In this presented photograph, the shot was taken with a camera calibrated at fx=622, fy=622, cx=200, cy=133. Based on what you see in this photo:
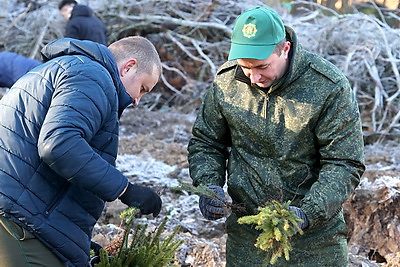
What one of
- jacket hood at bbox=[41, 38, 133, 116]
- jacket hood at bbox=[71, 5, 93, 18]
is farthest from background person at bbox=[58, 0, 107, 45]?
jacket hood at bbox=[41, 38, 133, 116]

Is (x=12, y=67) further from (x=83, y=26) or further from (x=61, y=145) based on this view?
(x=61, y=145)

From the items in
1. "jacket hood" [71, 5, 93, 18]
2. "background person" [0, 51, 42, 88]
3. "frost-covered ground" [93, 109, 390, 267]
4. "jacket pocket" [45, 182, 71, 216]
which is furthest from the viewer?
"jacket hood" [71, 5, 93, 18]

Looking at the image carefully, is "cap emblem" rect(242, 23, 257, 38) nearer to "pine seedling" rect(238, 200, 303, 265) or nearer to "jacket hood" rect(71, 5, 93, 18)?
"pine seedling" rect(238, 200, 303, 265)

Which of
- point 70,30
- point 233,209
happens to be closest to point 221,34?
point 70,30

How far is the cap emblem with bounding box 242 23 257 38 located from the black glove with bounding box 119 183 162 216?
91cm

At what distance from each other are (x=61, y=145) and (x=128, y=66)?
67 cm

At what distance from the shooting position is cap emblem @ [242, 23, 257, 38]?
307 cm

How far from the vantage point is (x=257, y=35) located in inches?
120

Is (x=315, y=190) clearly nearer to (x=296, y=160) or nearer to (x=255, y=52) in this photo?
(x=296, y=160)

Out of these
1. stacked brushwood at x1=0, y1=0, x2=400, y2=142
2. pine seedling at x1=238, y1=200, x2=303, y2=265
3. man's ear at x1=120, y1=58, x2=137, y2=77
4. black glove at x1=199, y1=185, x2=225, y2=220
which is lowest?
stacked brushwood at x1=0, y1=0, x2=400, y2=142

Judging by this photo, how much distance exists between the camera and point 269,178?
3303mm

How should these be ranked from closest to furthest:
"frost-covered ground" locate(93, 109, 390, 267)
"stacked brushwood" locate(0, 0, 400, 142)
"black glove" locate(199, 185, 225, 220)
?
"black glove" locate(199, 185, 225, 220)
"frost-covered ground" locate(93, 109, 390, 267)
"stacked brushwood" locate(0, 0, 400, 142)

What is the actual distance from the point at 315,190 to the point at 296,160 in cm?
23

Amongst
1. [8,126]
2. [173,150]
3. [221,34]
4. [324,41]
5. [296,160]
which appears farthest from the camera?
[221,34]
